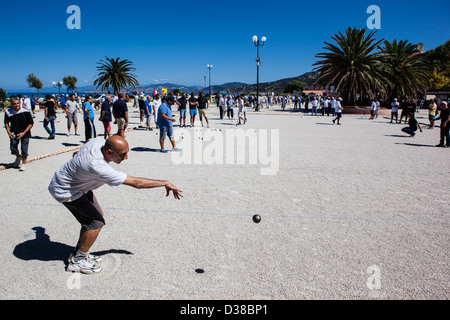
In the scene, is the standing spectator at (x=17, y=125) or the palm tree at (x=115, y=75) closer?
the standing spectator at (x=17, y=125)

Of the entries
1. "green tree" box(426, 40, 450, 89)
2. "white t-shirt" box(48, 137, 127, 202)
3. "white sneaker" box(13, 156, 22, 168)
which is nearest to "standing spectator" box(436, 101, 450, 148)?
"white t-shirt" box(48, 137, 127, 202)

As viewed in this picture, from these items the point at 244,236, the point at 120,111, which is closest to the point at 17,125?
the point at 120,111

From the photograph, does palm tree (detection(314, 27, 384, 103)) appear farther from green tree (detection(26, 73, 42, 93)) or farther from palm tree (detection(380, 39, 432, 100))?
green tree (detection(26, 73, 42, 93))

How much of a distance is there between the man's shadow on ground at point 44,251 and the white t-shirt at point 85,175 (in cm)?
92

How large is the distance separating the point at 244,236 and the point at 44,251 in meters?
2.57

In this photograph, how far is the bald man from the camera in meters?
3.15

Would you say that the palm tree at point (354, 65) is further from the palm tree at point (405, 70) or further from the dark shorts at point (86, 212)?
the dark shorts at point (86, 212)

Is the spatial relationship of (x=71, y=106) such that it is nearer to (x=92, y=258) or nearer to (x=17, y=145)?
(x=17, y=145)

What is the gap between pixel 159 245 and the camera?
4.11 meters

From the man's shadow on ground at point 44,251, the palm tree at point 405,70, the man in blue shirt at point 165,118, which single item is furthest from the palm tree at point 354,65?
the man's shadow on ground at point 44,251

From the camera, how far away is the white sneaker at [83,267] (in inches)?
137

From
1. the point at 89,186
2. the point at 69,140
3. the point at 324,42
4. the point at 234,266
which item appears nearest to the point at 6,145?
the point at 69,140

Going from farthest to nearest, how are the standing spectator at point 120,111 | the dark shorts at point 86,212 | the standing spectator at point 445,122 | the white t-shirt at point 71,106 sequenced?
1. the white t-shirt at point 71,106
2. the standing spectator at point 120,111
3. the standing spectator at point 445,122
4. the dark shorts at point 86,212

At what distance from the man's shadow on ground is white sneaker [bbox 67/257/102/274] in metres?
0.28
